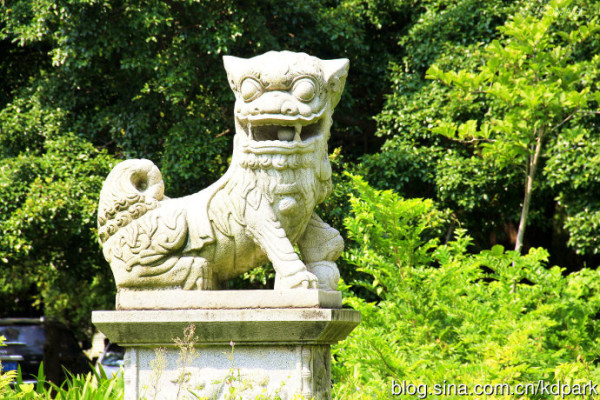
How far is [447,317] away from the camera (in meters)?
6.47

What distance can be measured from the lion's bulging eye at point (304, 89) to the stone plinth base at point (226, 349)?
1.17m

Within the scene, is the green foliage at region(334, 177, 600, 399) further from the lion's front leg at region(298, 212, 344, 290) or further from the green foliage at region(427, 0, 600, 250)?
the lion's front leg at region(298, 212, 344, 290)

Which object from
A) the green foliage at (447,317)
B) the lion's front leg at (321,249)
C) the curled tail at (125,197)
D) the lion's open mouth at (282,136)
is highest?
the lion's open mouth at (282,136)

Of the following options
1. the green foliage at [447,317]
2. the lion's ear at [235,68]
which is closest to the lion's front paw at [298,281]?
the lion's ear at [235,68]

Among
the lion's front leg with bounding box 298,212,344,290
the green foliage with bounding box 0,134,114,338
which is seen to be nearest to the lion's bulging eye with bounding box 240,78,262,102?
the lion's front leg with bounding box 298,212,344,290

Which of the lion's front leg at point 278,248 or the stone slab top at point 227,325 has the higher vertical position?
the lion's front leg at point 278,248

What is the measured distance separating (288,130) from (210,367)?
1401 mm

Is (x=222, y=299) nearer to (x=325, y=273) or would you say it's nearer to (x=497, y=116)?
(x=325, y=273)

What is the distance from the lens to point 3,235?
8.94 m

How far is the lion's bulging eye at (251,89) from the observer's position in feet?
13.8

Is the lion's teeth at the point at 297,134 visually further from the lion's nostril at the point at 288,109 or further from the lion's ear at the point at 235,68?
the lion's ear at the point at 235,68

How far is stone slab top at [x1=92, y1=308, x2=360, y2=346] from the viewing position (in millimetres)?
4000

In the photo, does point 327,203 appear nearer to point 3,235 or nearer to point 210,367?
point 3,235

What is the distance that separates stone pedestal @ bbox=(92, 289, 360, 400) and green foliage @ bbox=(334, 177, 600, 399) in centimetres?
152
